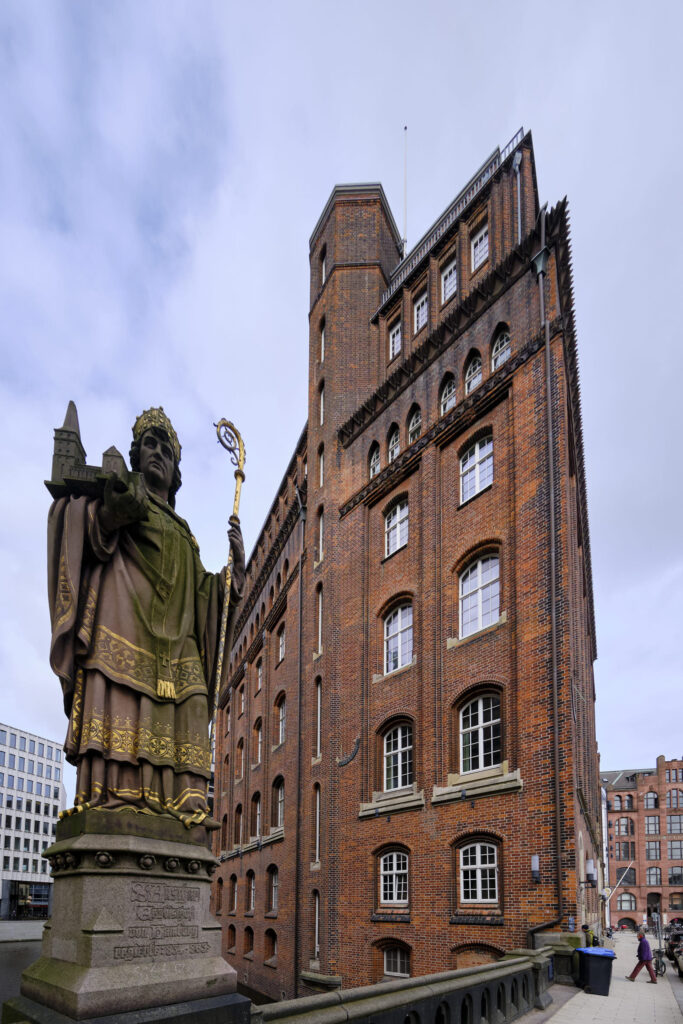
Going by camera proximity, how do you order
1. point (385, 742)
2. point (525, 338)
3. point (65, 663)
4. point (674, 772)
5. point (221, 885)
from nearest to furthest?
point (65, 663)
point (525, 338)
point (385, 742)
point (221, 885)
point (674, 772)

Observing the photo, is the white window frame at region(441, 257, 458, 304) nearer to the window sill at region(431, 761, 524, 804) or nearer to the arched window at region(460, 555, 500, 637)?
the arched window at region(460, 555, 500, 637)

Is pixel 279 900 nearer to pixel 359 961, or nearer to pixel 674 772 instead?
pixel 359 961

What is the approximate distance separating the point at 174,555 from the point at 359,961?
19.2 meters

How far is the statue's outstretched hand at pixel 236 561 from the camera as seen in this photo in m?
6.41

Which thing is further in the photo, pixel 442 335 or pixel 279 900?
pixel 279 900

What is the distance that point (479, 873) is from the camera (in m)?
17.8

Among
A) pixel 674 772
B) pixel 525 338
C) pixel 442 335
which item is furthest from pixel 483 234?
pixel 674 772

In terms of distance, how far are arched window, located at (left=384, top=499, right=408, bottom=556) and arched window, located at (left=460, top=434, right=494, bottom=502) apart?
3.15m

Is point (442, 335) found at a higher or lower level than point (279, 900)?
higher

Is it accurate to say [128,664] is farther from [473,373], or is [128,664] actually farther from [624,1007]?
[473,373]

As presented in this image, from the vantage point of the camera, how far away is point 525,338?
2033 centimetres

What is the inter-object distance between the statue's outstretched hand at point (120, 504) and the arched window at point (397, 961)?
17931 mm

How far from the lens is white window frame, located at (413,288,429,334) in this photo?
1057 inches

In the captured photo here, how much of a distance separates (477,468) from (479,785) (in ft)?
26.6
